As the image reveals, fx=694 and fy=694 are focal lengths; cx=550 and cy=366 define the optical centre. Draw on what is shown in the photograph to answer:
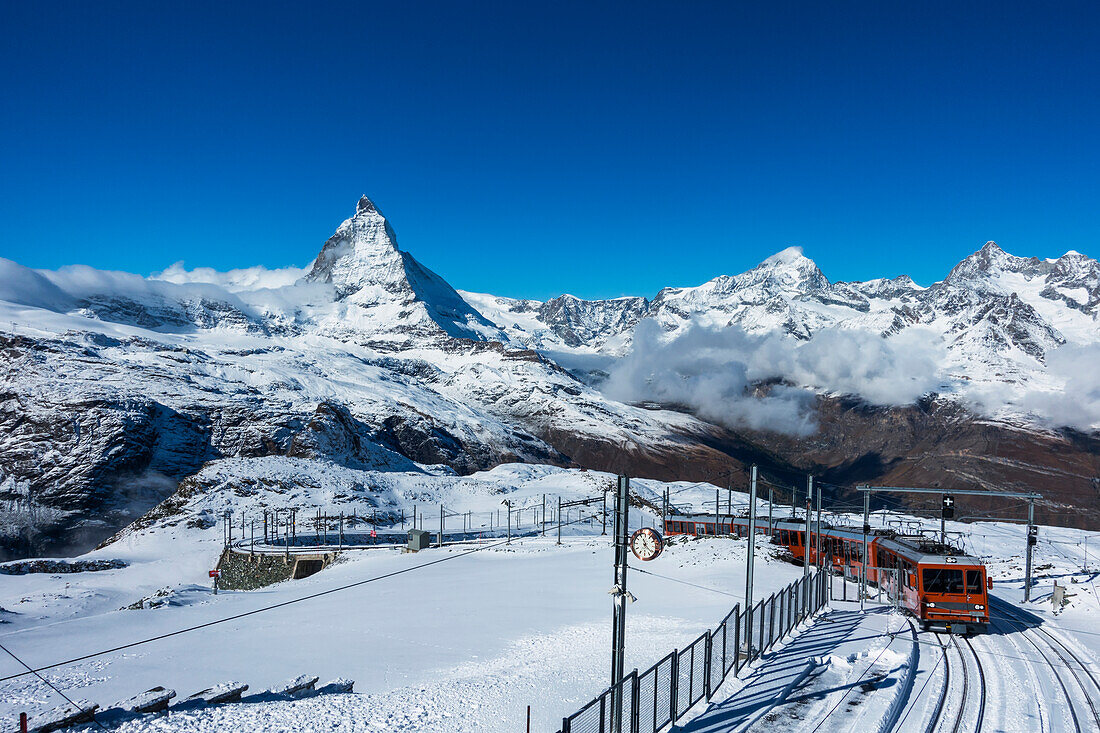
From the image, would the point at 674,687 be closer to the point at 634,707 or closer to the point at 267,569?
the point at 634,707

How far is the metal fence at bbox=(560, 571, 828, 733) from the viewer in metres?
16.1

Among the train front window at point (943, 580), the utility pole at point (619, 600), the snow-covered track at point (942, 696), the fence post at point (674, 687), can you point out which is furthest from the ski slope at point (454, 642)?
the utility pole at point (619, 600)

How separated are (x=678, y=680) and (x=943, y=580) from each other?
58.9 ft

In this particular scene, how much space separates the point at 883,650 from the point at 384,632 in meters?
21.1

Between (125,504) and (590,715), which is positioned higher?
(590,715)

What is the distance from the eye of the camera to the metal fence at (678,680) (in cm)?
1606

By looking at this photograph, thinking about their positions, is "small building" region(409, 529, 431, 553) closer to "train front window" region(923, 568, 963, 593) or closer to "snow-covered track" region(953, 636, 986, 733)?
"train front window" region(923, 568, 963, 593)

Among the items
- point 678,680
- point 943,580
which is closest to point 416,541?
point 943,580

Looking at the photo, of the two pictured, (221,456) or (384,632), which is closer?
(384,632)

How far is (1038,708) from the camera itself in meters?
20.4

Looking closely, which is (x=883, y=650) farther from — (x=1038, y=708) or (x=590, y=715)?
(x=590, y=715)

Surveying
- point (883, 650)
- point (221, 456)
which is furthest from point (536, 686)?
point (221, 456)

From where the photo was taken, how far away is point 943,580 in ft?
100

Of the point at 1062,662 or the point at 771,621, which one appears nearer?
the point at 1062,662
